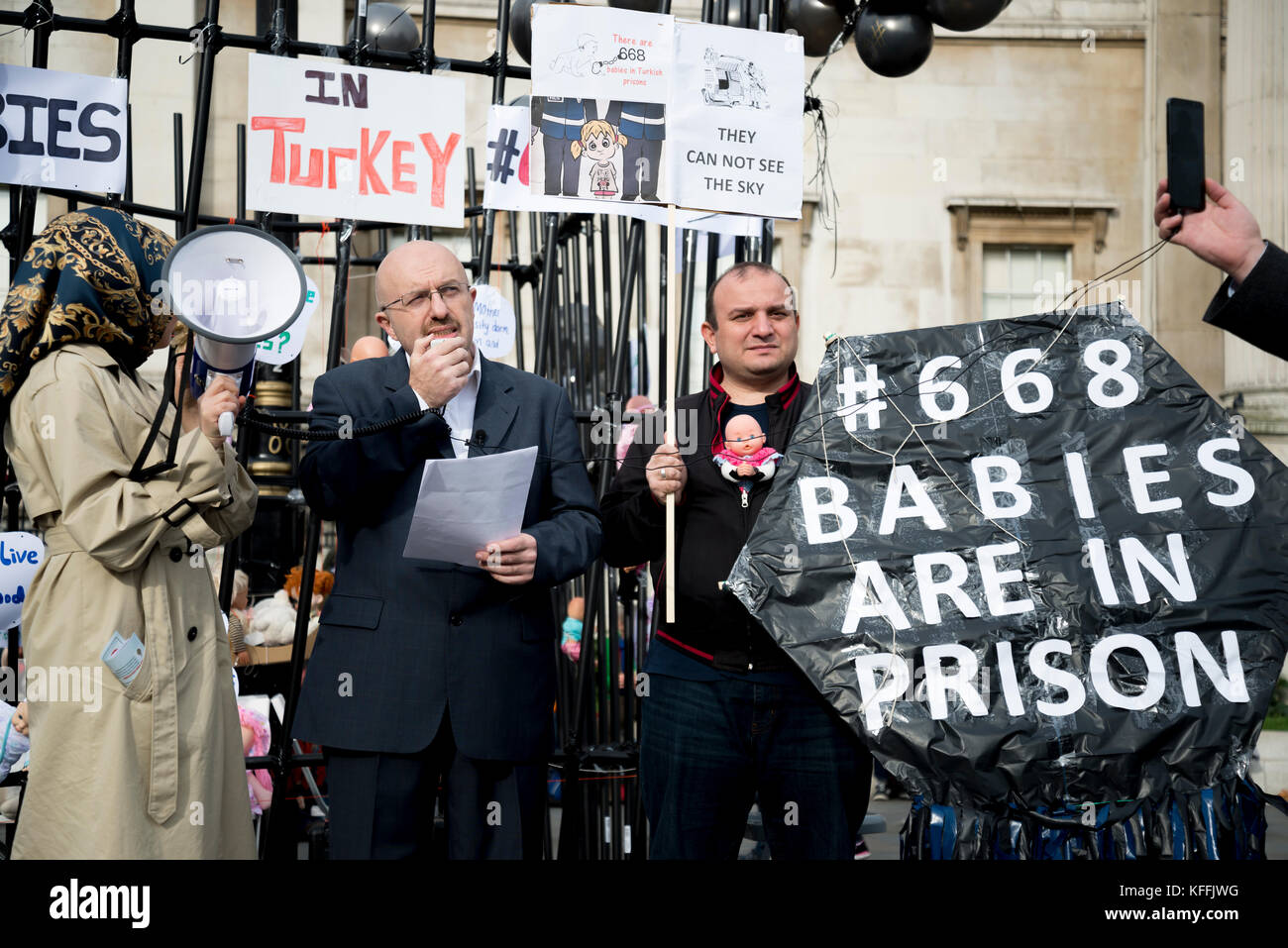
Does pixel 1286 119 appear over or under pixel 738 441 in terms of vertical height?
over

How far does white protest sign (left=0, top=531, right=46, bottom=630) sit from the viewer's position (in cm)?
446

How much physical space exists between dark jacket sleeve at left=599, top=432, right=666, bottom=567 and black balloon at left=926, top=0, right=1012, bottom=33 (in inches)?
128

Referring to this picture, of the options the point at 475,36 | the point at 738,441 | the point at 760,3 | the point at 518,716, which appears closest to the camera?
the point at 518,716

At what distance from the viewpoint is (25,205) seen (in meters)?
3.89

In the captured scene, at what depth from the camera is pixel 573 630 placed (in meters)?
7.32

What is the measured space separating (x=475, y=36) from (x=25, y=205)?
11570 mm

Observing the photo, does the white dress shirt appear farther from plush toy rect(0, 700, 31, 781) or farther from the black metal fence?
plush toy rect(0, 700, 31, 781)

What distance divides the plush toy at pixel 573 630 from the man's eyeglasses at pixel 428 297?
3.48 m

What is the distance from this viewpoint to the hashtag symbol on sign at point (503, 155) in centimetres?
504

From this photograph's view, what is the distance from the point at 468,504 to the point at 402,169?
4.71 ft

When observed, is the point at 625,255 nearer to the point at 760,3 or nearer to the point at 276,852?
the point at 760,3

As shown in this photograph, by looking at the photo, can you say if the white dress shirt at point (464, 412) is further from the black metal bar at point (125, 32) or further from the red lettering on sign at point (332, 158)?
the black metal bar at point (125, 32)

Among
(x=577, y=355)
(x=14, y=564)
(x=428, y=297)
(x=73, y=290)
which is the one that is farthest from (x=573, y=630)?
(x=73, y=290)

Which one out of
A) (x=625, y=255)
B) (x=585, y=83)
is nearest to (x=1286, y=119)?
(x=625, y=255)
